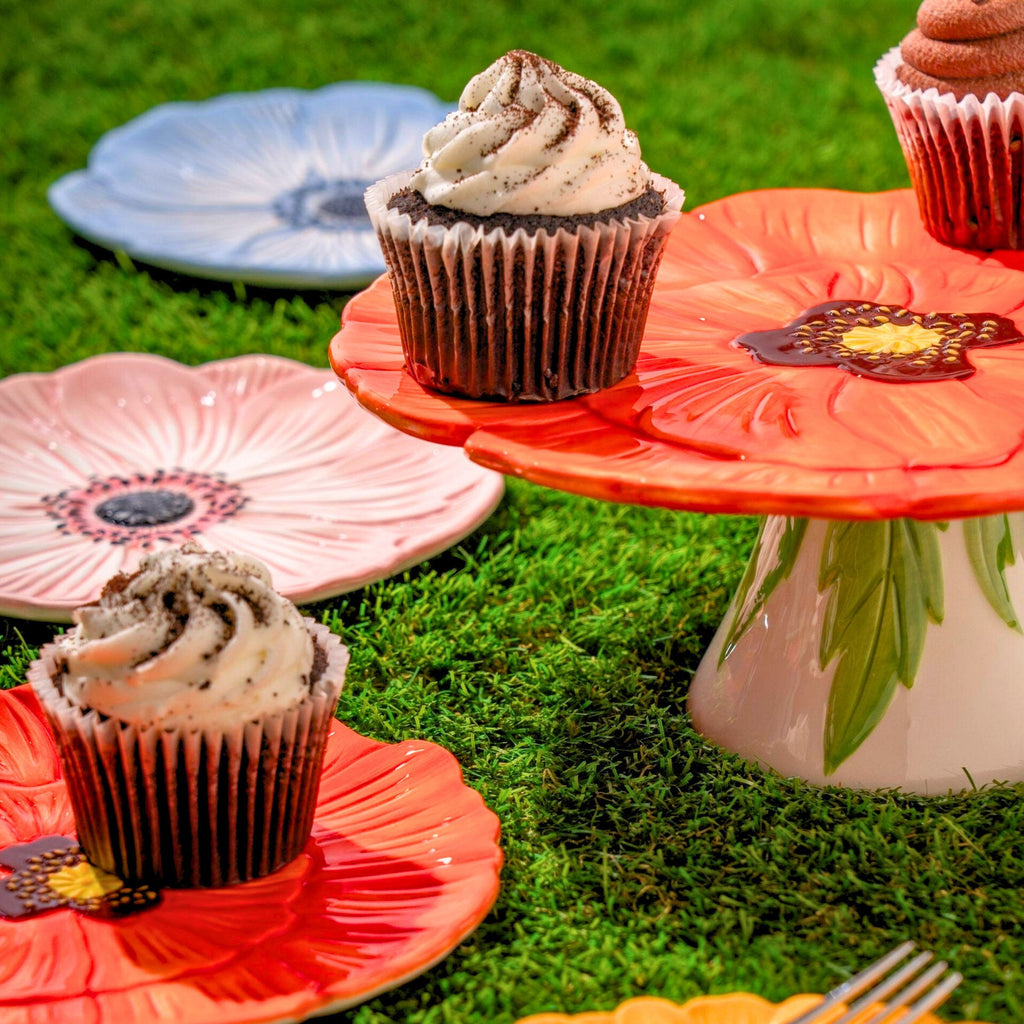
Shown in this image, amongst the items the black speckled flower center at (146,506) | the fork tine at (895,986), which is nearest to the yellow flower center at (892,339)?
the fork tine at (895,986)

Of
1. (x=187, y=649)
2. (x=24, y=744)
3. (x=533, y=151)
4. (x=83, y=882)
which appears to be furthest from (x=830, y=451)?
(x=24, y=744)

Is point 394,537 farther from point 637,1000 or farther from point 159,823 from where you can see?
point 637,1000

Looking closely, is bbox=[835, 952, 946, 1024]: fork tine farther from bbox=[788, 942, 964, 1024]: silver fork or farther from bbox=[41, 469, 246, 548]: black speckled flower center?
bbox=[41, 469, 246, 548]: black speckled flower center

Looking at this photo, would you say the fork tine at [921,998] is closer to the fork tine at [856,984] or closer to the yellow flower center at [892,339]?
the fork tine at [856,984]

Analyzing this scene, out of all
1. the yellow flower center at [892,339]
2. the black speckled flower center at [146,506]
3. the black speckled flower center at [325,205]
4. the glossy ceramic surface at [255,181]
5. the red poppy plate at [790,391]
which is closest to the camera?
the red poppy plate at [790,391]

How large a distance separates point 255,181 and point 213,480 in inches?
60.5

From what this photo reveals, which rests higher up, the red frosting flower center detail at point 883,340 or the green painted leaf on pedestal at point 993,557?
the red frosting flower center detail at point 883,340

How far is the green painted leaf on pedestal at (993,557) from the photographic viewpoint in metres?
2.06

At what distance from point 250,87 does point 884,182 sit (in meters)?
2.01

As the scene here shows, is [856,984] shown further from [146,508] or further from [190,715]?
[146,508]

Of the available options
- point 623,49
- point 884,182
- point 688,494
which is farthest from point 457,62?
point 688,494

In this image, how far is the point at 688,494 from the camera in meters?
1.58

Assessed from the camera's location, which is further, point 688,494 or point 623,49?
point 623,49

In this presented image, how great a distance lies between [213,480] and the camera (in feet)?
9.48
